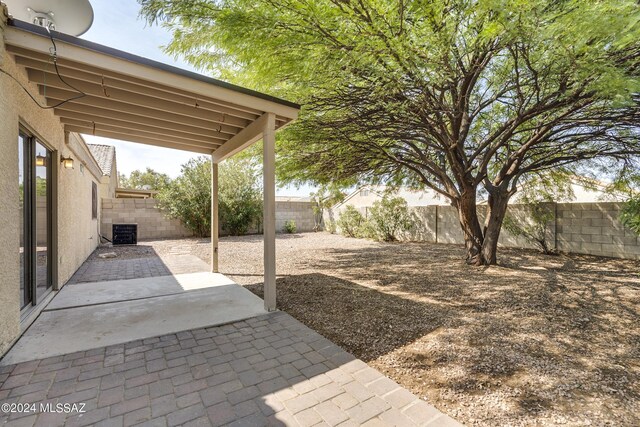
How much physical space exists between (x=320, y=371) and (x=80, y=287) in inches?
202

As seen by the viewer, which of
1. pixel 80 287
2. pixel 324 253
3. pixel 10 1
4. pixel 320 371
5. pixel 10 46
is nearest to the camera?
pixel 320 371

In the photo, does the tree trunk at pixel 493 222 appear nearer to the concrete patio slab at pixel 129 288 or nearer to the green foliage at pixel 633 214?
the green foliage at pixel 633 214

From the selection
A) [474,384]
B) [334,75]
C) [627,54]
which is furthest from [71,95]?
[627,54]

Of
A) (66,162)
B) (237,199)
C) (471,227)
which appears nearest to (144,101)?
(66,162)

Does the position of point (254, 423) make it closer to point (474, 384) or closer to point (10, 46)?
point (474, 384)

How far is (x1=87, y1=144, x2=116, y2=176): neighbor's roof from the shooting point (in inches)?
593

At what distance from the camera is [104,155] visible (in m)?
16.2

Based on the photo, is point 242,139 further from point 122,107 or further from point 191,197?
point 191,197

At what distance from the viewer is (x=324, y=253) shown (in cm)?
984

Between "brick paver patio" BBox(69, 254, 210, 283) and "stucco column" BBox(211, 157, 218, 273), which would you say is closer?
"brick paver patio" BBox(69, 254, 210, 283)

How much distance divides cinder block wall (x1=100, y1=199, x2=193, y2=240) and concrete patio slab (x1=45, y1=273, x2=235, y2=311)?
8004mm

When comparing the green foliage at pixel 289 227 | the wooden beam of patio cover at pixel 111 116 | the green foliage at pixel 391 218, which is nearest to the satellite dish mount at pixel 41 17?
the wooden beam of patio cover at pixel 111 116

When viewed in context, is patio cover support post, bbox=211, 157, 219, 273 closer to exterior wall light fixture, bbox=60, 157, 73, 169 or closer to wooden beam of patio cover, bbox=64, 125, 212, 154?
wooden beam of patio cover, bbox=64, 125, 212, 154

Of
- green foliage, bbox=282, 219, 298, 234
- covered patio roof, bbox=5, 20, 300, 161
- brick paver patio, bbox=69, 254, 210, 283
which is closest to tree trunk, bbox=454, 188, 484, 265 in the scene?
covered patio roof, bbox=5, 20, 300, 161
